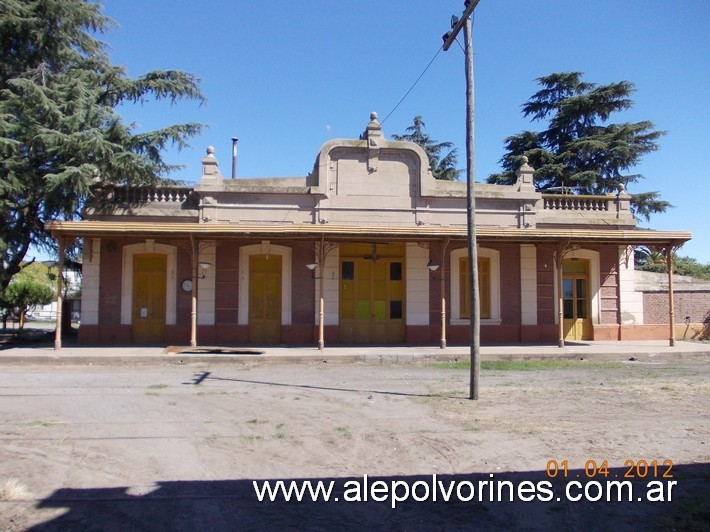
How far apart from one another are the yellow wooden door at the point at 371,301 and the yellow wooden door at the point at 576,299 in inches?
224

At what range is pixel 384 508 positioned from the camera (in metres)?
4.29

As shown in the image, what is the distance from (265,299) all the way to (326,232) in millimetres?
3499

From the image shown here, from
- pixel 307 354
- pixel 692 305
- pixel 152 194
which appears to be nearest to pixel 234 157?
pixel 152 194

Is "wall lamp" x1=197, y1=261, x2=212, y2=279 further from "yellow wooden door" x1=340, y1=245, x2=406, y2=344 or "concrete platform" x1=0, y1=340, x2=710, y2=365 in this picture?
"yellow wooden door" x1=340, y1=245, x2=406, y2=344

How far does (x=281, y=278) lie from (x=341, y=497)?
470 inches

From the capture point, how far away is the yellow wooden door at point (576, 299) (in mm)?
17688

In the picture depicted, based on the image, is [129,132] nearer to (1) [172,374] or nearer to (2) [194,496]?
(1) [172,374]

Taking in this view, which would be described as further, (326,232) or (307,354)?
(326,232)

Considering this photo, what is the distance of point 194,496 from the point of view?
14.5ft

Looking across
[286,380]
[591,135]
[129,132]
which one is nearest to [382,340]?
[286,380]

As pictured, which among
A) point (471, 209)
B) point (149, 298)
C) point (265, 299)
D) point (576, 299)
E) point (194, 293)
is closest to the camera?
point (471, 209)

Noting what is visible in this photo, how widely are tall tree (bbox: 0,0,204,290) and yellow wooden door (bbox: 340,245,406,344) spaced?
6.86 m

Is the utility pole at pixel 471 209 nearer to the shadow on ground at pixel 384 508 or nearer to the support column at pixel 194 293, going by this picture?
the shadow on ground at pixel 384 508
